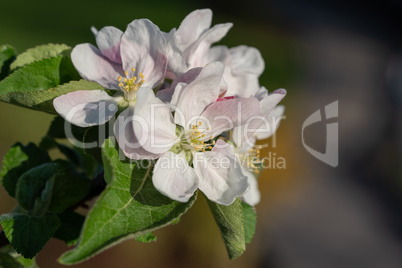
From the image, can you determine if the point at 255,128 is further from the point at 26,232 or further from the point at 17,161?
the point at 17,161

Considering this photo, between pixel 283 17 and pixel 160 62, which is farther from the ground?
pixel 283 17

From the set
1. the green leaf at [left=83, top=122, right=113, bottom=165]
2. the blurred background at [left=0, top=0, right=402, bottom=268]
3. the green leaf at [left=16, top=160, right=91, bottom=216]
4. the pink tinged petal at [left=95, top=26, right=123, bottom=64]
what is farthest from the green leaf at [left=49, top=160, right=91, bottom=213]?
the blurred background at [left=0, top=0, right=402, bottom=268]

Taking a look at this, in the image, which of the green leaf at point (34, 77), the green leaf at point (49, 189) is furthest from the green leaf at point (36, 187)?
the green leaf at point (34, 77)

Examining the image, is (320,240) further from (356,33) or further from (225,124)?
(356,33)

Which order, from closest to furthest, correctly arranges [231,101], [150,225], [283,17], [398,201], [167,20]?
1. [150,225]
2. [231,101]
3. [398,201]
4. [167,20]
5. [283,17]

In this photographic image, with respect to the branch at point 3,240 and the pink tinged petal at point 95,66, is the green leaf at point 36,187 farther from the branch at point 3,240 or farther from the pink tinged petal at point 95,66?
the pink tinged petal at point 95,66

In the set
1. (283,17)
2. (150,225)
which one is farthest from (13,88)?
(283,17)

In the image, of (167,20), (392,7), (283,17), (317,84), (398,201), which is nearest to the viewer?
(398,201)
